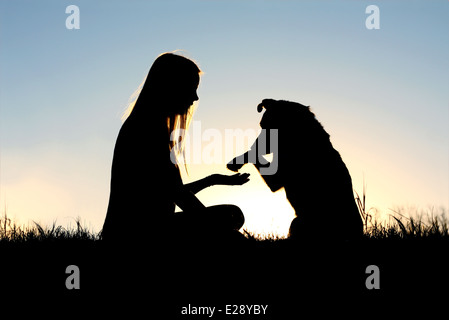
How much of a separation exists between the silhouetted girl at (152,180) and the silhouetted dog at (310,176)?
0.81 meters

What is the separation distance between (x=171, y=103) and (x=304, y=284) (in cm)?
185

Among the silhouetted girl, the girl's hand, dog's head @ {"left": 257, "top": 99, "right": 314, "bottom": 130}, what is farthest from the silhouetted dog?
the silhouetted girl

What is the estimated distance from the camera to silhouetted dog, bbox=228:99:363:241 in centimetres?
462

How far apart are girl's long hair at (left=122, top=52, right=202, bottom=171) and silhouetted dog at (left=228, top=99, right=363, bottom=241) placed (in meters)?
1.04

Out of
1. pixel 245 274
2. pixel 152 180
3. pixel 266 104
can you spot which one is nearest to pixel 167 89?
pixel 152 180

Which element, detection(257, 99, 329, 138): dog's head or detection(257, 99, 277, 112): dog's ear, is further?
detection(257, 99, 277, 112): dog's ear

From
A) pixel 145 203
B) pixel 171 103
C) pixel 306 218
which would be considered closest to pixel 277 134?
pixel 306 218

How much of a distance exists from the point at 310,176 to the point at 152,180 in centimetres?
148

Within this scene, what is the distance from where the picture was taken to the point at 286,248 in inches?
182

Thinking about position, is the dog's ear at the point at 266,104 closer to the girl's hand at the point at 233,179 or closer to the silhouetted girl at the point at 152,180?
the girl's hand at the point at 233,179

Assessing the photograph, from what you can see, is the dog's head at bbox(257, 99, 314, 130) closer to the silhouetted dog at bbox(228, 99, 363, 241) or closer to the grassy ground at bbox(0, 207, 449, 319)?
the silhouetted dog at bbox(228, 99, 363, 241)

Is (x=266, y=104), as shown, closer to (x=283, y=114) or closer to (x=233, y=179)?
(x=283, y=114)
